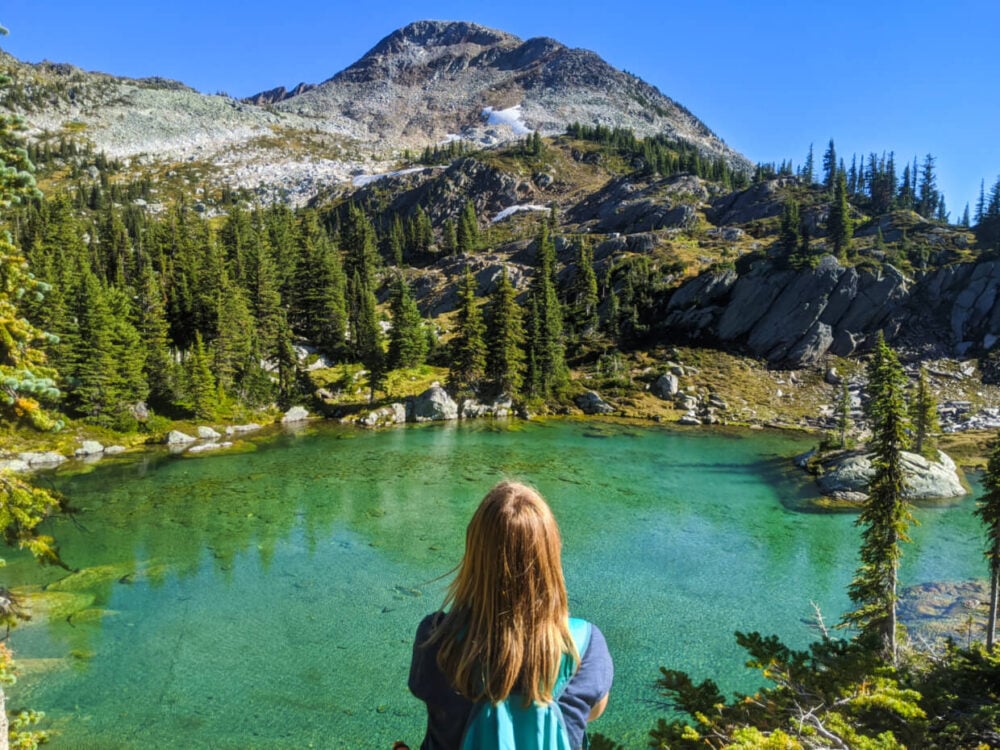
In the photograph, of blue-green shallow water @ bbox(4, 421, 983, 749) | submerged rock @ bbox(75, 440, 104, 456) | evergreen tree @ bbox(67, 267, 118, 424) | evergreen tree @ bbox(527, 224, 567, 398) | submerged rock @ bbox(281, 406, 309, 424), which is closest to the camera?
blue-green shallow water @ bbox(4, 421, 983, 749)

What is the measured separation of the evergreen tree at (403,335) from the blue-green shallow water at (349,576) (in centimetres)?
2303

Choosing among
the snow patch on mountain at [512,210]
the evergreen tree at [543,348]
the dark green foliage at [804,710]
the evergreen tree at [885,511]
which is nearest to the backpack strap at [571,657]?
the dark green foliage at [804,710]

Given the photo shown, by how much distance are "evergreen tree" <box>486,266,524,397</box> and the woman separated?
6419cm

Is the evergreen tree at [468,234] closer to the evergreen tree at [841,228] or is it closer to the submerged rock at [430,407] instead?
the submerged rock at [430,407]

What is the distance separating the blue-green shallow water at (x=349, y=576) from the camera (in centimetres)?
1661

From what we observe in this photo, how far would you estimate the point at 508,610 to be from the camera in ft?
10.0

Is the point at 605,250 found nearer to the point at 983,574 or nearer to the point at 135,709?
the point at 983,574

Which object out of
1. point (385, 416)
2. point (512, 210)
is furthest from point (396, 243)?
point (385, 416)

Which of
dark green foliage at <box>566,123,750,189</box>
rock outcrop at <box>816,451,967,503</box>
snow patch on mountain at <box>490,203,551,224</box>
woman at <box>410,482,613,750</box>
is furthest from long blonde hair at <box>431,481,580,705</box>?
snow patch on mountain at <box>490,203,551,224</box>

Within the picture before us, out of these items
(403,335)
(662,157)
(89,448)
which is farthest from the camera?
(662,157)

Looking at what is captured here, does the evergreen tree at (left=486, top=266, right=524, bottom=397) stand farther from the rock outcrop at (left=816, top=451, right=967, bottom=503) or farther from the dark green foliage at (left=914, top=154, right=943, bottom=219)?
the dark green foliage at (left=914, top=154, right=943, bottom=219)

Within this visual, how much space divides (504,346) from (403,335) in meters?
12.4

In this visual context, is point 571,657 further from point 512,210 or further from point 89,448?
point 512,210

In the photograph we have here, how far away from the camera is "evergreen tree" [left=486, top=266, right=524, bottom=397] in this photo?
221ft
